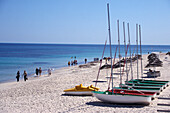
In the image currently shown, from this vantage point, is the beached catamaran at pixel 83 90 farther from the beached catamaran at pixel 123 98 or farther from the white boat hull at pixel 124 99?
the white boat hull at pixel 124 99

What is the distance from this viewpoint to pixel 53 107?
11281 mm

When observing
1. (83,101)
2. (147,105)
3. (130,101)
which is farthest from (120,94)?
(83,101)

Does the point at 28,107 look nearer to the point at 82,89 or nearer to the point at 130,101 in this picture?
the point at 82,89

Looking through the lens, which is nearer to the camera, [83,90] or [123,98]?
[123,98]

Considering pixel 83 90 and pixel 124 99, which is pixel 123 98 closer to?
pixel 124 99

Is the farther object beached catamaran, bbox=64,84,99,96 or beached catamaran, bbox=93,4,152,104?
beached catamaran, bbox=64,84,99,96

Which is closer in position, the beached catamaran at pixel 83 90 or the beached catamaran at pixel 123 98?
the beached catamaran at pixel 123 98

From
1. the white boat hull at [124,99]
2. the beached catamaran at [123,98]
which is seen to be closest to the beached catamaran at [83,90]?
the beached catamaran at [123,98]

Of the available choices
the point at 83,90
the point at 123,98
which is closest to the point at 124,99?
the point at 123,98

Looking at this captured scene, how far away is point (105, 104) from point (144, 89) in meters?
3.12

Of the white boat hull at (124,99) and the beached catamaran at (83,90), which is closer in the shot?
the white boat hull at (124,99)

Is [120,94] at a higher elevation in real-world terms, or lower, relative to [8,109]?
higher

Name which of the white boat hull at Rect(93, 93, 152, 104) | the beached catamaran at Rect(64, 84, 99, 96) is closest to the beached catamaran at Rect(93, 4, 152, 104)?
the white boat hull at Rect(93, 93, 152, 104)

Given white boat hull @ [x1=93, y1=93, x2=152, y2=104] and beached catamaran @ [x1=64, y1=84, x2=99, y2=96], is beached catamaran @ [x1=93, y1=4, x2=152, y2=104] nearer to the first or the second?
white boat hull @ [x1=93, y1=93, x2=152, y2=104]
